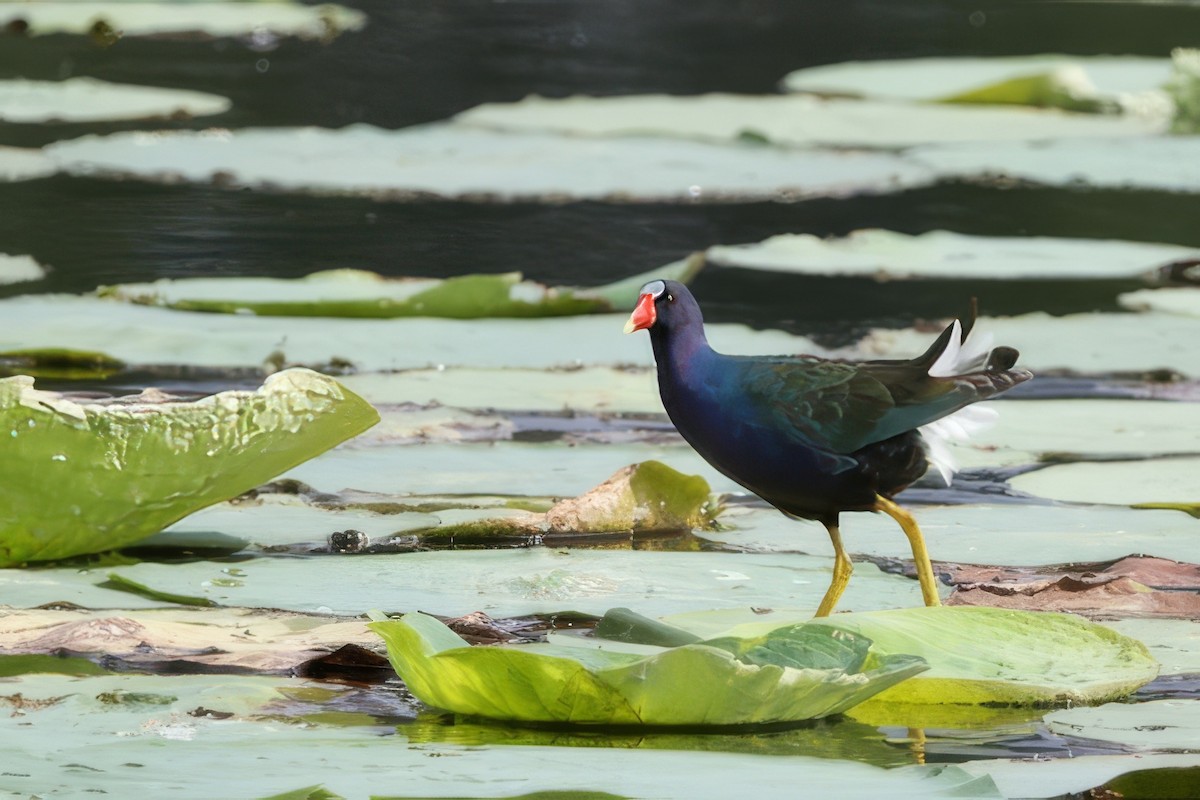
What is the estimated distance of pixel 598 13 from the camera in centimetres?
1343

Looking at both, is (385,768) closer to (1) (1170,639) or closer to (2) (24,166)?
(1) (1170,639)

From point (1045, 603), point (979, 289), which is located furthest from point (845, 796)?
point (979, 289)

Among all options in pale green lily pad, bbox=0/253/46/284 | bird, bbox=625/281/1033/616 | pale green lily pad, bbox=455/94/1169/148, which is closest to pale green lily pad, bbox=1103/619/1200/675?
bird, bbox=625/281/1033/616

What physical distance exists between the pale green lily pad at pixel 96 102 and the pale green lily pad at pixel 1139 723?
22.6 ft

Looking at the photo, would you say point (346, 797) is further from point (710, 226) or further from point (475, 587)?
point (710, 226)

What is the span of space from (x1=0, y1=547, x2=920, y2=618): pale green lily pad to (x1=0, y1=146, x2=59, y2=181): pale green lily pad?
4695 millimetres

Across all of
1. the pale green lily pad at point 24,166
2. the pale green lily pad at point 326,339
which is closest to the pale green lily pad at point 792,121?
the pale green lily pad at point 24,166

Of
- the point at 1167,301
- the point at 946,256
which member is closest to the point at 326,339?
the point at 946,256

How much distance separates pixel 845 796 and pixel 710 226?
205 inches

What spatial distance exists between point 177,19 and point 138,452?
410 inches

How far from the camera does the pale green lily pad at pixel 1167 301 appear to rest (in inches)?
202

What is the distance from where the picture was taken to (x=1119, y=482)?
10.8 ft

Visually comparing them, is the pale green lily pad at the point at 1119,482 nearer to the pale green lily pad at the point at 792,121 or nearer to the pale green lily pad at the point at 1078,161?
the pale green lily pad at the point at 1078,161

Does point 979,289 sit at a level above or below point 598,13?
below
